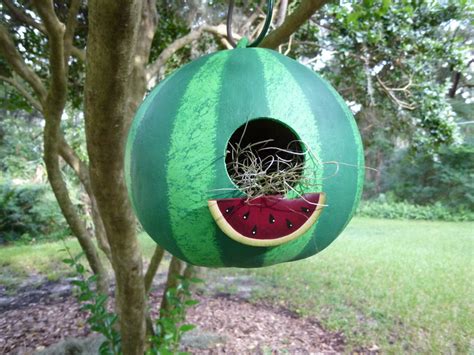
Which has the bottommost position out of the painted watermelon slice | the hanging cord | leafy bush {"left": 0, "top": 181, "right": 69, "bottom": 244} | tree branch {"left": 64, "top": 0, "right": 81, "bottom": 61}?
leafy bush {"left": 0, "top": 181, "right": 69, "bottom": 244}

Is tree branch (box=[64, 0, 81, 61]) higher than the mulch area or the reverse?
higher

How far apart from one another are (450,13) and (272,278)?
4.03 meters

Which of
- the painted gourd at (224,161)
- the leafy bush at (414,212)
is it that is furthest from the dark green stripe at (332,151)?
the leafy bush at (414,212)

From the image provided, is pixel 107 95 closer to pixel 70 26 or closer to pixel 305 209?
pixel 305 209

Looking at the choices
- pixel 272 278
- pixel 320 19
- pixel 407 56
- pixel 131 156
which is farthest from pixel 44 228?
pixel 131 156

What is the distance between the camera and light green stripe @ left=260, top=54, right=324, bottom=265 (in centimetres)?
112

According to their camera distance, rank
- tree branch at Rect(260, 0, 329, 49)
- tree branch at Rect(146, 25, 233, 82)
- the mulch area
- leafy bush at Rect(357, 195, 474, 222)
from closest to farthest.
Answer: tree branch at Rect(260, 0, 329, 49), tree branch at Rect(146, 25, 233, 82), the mulch area, leafy bush at Rect(357, 195, 474, 222)

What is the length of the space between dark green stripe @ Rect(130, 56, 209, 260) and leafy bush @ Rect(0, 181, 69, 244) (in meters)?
10.4

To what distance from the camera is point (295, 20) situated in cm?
182

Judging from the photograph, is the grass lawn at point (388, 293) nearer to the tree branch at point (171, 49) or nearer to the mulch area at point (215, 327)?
the mulch area at point (215, 327)

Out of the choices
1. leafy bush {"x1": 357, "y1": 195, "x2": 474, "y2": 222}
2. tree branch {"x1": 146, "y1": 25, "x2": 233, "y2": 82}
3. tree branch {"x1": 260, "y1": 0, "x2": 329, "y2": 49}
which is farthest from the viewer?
leafy bush {"x1": 357, "y1": 195, "x2": 474, "y2": 222}

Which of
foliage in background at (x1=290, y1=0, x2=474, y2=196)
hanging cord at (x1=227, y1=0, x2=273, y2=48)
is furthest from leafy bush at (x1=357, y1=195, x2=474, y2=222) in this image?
hanging cord at (x1=227, y1=0, x2=273, y2=48)

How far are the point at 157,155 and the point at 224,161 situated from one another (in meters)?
0.21

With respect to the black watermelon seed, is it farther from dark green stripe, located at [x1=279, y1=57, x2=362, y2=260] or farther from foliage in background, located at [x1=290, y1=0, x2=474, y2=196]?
foliage in background, located at [x1=290, y1=0, x2=474, y2=196]
